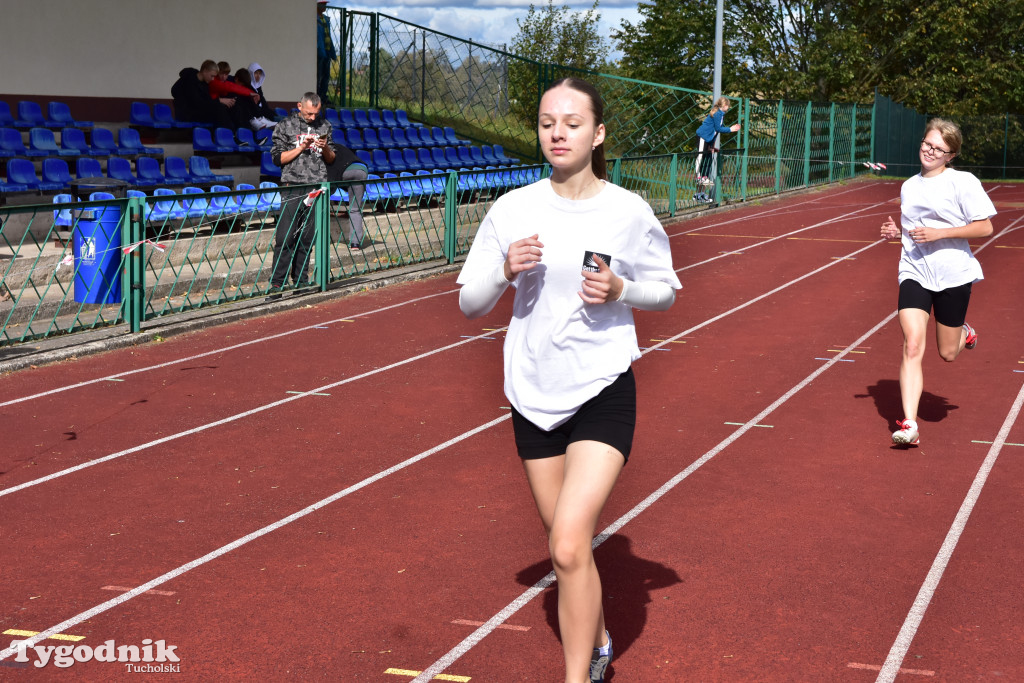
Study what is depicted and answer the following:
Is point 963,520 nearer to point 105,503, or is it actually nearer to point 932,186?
point 932,186

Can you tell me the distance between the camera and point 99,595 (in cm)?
491

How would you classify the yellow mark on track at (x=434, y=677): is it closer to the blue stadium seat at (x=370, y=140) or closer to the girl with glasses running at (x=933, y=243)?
the girl with glasses running at (x=933, y=243)

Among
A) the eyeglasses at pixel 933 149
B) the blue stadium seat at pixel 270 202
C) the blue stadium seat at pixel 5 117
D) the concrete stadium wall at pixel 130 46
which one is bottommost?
the blue stadium seat at pixel 270 202

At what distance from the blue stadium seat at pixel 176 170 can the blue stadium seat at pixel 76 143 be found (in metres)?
0.87

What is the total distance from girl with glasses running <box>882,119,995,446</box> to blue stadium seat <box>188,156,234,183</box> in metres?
11.6

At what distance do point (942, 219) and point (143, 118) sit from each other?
46.0 ft

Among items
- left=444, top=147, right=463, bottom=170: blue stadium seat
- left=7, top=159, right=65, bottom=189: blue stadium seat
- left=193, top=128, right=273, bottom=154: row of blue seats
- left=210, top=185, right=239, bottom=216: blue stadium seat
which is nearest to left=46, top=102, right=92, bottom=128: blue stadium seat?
left=193, top=128, right=273, bottom=154: row of blue seats

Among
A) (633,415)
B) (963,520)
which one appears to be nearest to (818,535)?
(963,520)

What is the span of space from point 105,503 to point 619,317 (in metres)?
3.48

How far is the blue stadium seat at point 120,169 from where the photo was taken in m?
15.6

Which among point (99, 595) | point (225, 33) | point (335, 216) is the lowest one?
point (99, 595)

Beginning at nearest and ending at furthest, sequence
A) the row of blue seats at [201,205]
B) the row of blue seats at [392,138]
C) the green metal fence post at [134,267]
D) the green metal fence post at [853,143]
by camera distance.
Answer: the green metal fence post at [134,267], the row of blue seats at [201,205], the row of blue seats at [392,138], the green metal fence post at [853,143]

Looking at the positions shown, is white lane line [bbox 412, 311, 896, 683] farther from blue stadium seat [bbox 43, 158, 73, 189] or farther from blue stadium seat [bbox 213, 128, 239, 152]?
blue stadium seat [bbox 213, 128, 239, 152]

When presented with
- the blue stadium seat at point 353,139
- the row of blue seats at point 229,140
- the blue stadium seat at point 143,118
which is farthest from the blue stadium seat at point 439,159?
the blue stadium seat at point 143,118
